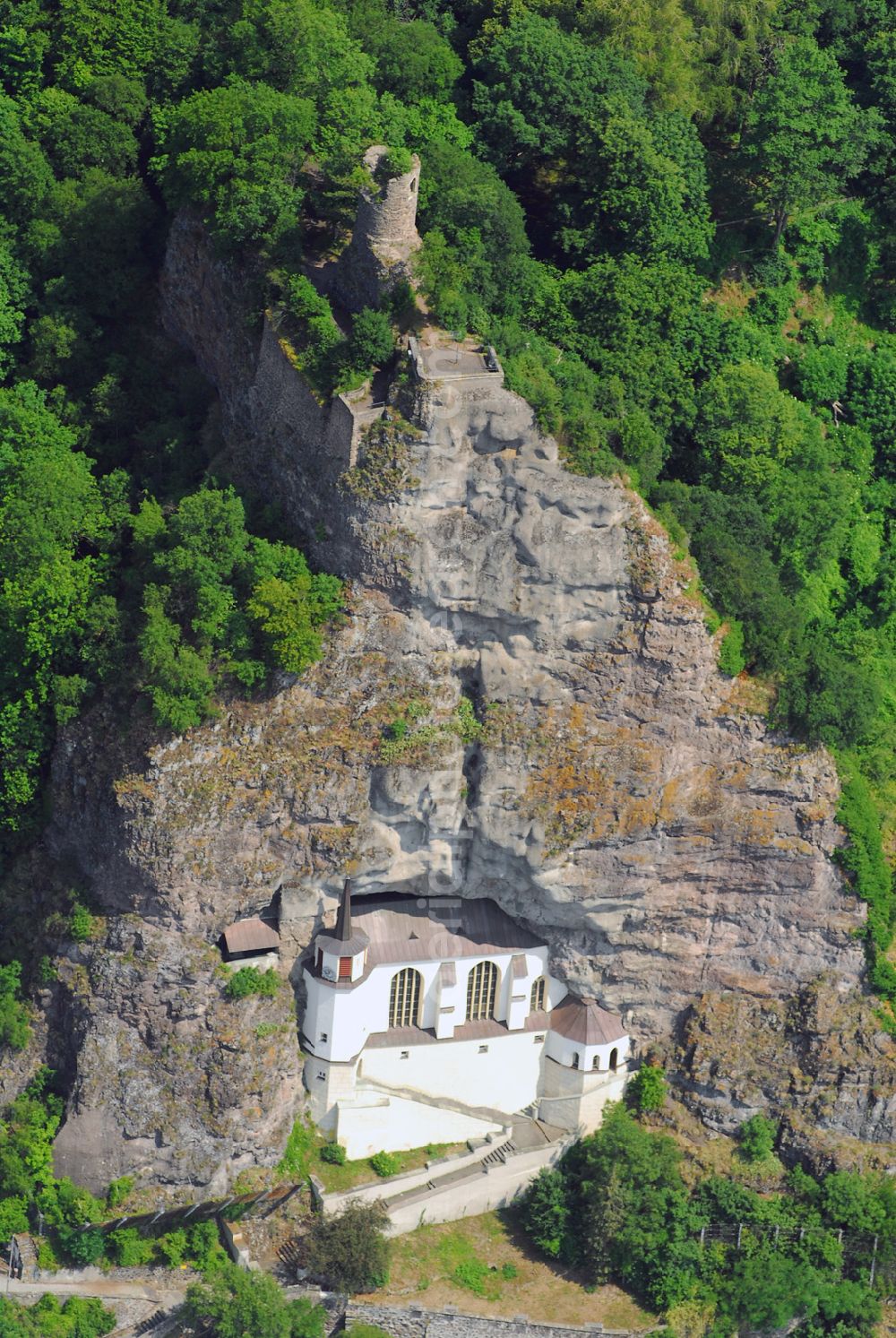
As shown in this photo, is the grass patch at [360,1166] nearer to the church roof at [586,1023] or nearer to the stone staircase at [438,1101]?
the stone staircase at [438,1101]

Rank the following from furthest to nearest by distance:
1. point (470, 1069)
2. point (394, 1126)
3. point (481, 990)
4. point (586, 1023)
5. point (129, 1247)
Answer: point (470, 1069) < point (481, 990) < point (586, 1023) < point (394, 1126) < point (129, 1247)

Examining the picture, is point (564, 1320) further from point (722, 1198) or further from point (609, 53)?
point (609, 53)

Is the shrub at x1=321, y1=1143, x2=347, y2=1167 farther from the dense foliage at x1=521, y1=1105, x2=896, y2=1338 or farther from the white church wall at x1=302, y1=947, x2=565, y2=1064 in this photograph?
the dense foliage at x1=521, y1=1105, x2=896, y2=1338

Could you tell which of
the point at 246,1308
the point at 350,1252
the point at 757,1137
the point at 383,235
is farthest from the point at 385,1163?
the point at 383,235

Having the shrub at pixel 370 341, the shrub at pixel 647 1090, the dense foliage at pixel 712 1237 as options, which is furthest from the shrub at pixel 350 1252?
the shrub at pixel 370 341

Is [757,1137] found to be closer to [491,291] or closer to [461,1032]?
[461,1032]

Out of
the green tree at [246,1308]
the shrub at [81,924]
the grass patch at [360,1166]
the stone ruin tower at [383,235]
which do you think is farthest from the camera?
the grass patch at [360,1166]
